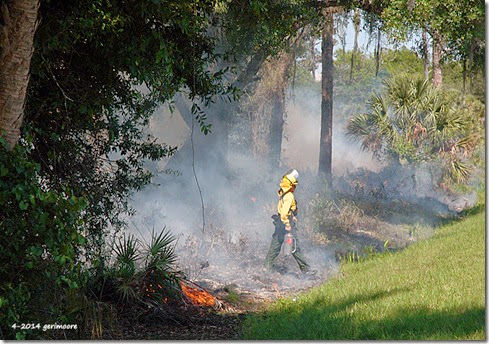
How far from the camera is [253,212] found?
1183cm

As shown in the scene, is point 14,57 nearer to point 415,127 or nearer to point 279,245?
point 279,245

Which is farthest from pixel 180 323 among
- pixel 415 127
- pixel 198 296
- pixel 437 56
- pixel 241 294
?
pixel 415 127

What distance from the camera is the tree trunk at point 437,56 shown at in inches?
394

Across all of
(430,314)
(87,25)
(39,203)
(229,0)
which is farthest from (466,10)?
(39,203)

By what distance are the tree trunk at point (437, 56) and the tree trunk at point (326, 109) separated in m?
1.73

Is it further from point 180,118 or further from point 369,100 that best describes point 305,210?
point 369,100

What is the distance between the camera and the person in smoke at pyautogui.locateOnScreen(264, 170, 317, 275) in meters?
9.48

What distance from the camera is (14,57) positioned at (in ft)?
18.2

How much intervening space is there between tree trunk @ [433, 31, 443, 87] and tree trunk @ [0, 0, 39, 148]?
5.88m

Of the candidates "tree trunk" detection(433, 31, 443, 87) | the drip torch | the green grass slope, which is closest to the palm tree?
"tree trunk" detection(433, 31, 443, 87)

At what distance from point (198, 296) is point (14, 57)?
3.55m

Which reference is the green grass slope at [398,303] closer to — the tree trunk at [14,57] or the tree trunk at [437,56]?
the tree trunk at [437,56]

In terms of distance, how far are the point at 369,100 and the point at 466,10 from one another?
5510mm

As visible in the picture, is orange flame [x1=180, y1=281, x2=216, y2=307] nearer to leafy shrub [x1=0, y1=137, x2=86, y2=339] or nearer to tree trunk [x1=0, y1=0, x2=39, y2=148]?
leafy shrub [x1=0, y1=137, x2=86, y2=339]
